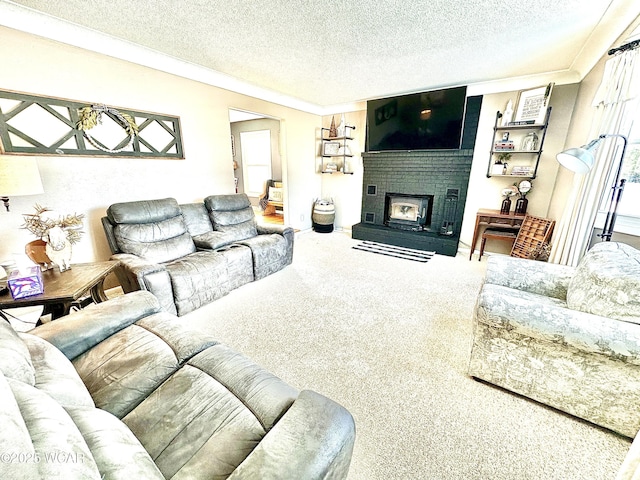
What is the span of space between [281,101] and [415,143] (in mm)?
2286

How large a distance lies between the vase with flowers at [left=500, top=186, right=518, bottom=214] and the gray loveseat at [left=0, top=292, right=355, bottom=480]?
13.0ft

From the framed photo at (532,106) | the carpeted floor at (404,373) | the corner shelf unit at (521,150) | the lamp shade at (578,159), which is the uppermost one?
the framed photo at (532,106)

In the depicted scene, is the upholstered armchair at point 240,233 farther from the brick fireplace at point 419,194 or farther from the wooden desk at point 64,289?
the brick fireplace at point 419,194

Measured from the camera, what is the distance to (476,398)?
1549 millimetres

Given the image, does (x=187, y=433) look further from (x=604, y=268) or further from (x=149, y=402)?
(x=604, y=268)

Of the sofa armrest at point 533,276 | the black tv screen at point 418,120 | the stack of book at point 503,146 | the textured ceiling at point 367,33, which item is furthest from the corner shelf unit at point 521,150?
the sofa armrest at point 533,276

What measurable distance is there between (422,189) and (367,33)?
265cm

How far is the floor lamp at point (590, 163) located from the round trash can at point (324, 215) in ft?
11.9

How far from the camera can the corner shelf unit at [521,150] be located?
10.9 feet

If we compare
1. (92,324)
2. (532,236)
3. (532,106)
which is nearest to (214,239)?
(92,324)

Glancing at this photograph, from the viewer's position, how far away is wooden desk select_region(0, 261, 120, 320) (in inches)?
58.8

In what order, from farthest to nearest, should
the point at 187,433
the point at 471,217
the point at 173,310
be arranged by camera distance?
1. the point at 471,217
2. the point at 173,310
3. the point at 187,433

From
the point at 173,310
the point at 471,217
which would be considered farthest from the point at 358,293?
the point at 471,217

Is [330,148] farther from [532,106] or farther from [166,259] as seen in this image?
[166,259]
